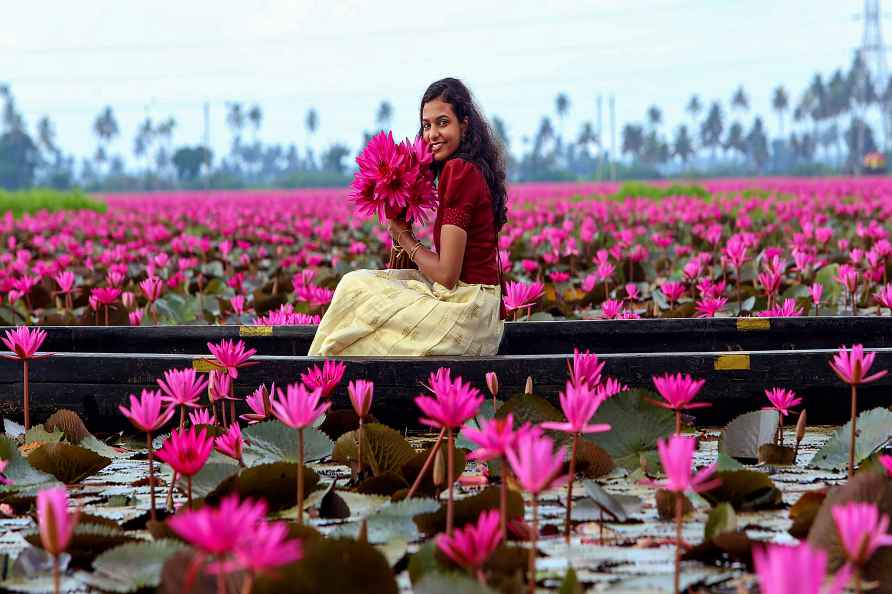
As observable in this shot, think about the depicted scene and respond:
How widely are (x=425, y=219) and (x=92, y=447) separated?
1.28 meters

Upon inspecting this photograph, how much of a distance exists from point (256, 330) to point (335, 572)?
2.91 metres

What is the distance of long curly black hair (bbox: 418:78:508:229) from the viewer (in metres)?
3.84

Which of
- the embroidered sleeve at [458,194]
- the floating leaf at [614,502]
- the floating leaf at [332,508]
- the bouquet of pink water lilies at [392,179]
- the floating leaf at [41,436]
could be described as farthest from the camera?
the embroidered sleeve at [458,194]

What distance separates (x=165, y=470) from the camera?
280 centimetres

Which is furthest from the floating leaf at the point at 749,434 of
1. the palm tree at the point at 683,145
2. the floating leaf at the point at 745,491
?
the palm tree at the point at 683,145

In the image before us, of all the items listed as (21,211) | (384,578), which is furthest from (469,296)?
(21,211)

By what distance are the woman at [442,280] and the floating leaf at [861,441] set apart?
4.66ft

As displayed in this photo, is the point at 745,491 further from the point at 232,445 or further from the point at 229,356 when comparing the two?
the point at 229,356

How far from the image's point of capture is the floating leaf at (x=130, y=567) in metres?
1.77

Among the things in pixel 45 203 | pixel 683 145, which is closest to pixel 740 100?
pixel 683 145

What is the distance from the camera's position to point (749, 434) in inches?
109

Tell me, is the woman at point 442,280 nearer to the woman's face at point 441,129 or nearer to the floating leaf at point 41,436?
the woman's face at point 441,129

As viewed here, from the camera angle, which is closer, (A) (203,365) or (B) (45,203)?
(A) (203,365)

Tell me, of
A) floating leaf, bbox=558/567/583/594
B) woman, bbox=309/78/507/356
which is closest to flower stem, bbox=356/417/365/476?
floating leaf, bbox=558/567/583/594
